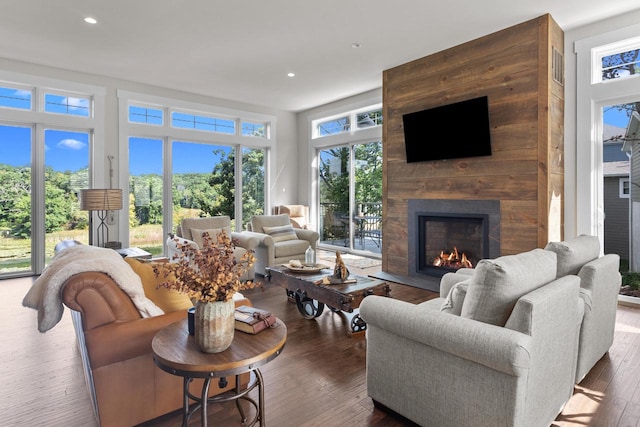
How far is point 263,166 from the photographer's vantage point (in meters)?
7.86

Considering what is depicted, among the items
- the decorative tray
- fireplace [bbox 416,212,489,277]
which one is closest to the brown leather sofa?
the decorative tray

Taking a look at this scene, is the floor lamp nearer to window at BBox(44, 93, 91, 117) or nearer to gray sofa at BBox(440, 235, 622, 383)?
window at BBox(44, 93, 91, 117)

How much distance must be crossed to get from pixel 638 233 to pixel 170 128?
6788 millimetres

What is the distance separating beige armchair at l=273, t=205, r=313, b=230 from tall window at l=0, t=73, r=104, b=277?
329 cm

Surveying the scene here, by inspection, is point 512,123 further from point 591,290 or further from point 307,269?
point 307,269

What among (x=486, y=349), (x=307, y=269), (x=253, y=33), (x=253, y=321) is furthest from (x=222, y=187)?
(x=486, y=349)

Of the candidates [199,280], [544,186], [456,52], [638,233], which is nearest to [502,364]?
[199,280]

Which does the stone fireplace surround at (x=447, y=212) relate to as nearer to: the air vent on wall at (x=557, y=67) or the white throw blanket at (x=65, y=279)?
the air vent on wall at (x=557, y=67)

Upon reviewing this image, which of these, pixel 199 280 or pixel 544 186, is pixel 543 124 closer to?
pixel 544 186

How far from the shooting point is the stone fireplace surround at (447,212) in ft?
13.9

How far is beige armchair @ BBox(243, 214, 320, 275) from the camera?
5.07m

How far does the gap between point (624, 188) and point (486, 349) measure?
376cm

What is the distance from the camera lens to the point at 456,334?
160 cm

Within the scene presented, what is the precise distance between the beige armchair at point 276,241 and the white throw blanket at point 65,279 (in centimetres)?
303
